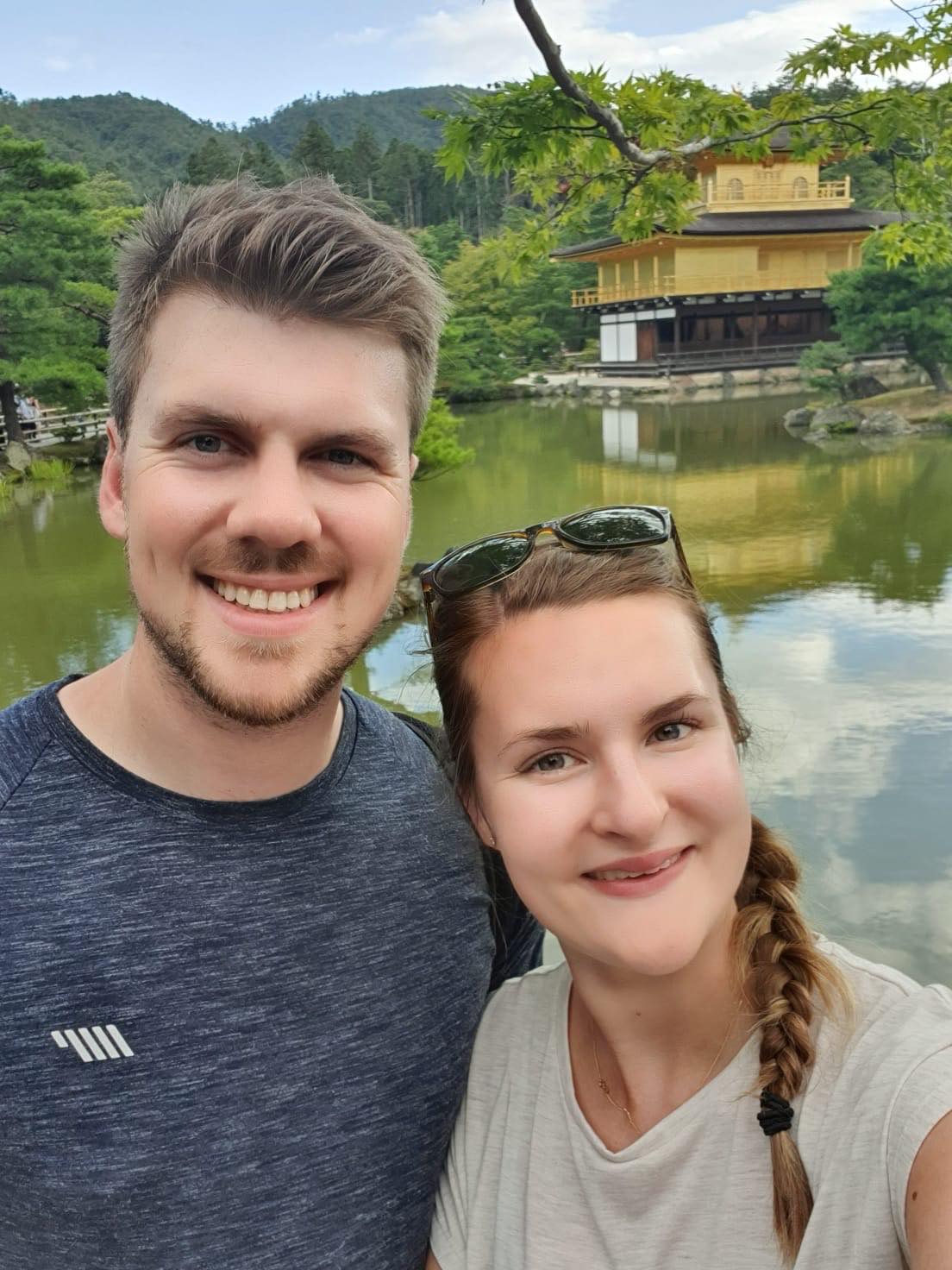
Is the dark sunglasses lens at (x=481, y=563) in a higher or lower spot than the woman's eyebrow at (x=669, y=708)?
higher

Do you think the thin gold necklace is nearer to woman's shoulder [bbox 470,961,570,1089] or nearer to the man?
woman's shoulder [bbox 470,961,570,1089]

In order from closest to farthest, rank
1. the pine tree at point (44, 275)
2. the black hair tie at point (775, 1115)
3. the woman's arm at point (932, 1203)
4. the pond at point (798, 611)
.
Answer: the woman's arm at point (932, 1203)
the black hair tie at point (775, 1115)
the pond at point (798, 611)
the pine tree at point (44, 275)

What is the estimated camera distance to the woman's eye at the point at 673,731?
3.40ft

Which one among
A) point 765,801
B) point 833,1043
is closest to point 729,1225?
point 833,1043

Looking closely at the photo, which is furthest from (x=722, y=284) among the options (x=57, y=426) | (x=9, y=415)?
(x=9, y=415)

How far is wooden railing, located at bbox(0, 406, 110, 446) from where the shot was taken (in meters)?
16.0

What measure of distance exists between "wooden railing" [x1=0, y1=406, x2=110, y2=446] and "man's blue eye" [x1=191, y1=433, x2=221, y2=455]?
1572 cm

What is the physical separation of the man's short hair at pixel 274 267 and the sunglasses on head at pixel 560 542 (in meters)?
0.25

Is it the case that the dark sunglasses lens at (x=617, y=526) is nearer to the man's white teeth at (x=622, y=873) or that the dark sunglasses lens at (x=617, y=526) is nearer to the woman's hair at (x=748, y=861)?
the woman's hair at (x=748, y=861)

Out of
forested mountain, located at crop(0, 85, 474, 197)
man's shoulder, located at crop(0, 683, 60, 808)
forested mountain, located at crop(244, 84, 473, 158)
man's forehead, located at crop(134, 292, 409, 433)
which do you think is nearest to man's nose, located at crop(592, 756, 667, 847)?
man's forehead, located at crop(134, 292, 409, 433)

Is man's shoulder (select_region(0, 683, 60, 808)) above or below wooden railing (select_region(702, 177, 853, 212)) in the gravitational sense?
below

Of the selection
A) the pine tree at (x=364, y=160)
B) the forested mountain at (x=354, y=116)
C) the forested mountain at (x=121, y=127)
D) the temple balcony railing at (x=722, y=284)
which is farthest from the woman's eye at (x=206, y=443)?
the forested mountain at (x=354, y=116)

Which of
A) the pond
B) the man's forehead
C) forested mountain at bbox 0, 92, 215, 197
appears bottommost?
the pond

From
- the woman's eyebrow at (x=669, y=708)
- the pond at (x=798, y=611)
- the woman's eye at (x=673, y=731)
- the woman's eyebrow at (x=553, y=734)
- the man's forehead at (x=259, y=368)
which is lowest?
the pond at (x=798, y=611)
